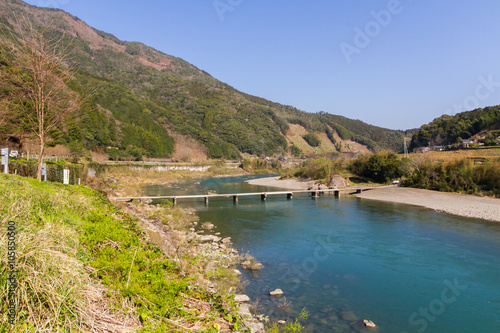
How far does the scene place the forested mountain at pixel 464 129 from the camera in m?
55.5

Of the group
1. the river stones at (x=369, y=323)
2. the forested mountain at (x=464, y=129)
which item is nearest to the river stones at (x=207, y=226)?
the river stones at (x=369, y=323)

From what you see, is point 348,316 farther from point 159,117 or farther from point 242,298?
point 159,117

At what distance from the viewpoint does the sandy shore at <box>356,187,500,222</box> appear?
21.2 m

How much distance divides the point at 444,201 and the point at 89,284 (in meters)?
29.6

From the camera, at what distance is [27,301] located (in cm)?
327

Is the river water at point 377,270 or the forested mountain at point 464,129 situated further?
the forested mountain at point 464,129

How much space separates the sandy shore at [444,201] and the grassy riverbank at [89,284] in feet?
73.3

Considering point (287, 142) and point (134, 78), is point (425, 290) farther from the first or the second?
point (134, 78)

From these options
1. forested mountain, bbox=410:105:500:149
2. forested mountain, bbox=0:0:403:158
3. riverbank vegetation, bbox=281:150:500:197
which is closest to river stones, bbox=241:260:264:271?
riverbank vegetation, bbox=281:150:500:197

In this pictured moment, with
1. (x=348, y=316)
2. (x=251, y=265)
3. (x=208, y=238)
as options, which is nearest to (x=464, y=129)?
(x=208, y=238)

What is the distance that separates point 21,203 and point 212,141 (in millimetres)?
110268

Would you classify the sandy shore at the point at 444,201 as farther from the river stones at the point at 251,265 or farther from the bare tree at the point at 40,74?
the bare tree at the point at 40,74

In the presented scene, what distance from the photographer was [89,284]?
4254 millimetres

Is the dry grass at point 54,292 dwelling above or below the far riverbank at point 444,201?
above
